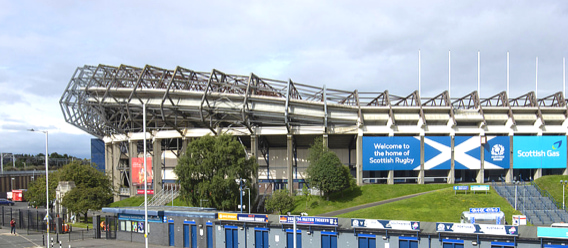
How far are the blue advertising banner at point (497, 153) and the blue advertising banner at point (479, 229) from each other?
55.3 m

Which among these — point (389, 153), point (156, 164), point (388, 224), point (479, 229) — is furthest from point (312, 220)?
point (156, 164)

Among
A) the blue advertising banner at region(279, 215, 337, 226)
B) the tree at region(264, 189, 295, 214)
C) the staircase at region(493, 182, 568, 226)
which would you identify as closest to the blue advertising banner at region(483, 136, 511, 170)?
the staircase at region(493, 182, 568, 226)

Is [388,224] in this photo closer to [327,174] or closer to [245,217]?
[245,217]

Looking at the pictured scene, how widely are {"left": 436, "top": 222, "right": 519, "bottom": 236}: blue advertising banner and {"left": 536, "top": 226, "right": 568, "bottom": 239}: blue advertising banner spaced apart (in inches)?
49.5

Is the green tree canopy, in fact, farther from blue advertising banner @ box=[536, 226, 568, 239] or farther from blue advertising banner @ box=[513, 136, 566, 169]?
blue advertising banner @ box=[513, 136, 566, 169]

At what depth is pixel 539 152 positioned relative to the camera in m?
79.5

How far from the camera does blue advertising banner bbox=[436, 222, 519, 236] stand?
89.4 ft

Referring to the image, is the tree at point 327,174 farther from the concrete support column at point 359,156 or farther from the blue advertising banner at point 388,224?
the blue advertising banner at point 388,224

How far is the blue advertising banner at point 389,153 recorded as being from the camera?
77000 millimetres

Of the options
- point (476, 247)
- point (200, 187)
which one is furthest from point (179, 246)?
point (476, 247)

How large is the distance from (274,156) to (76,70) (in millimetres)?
43352

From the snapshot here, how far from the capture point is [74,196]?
207 feet

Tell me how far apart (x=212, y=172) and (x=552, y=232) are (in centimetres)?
4371

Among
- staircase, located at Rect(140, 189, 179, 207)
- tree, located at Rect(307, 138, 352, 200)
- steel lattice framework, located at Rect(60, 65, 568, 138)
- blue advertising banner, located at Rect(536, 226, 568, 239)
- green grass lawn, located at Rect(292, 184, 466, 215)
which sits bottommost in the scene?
staircase, located at Rect(140, 189, 179, 207)
